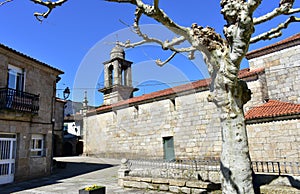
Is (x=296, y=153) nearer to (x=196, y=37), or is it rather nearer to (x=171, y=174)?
(x=171, y=174)

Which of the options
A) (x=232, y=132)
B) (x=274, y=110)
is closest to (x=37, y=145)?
(x=232, y=132)

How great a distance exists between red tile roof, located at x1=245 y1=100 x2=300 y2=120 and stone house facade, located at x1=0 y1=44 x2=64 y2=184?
990cm

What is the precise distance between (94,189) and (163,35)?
4.78 metres

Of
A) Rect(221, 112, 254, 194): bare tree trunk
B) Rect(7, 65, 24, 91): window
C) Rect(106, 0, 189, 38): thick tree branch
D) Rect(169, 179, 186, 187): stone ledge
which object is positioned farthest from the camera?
Rect(7, 65, 24, 91): window

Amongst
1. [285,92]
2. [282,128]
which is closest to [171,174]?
[282,128]

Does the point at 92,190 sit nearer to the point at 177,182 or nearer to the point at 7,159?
the point at 177,182

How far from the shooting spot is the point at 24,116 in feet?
32.3

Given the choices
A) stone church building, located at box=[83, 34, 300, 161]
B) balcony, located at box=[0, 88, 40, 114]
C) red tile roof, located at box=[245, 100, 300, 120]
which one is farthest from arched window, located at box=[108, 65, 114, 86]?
red tile roof, located at box=[245, 100, 300, 120]

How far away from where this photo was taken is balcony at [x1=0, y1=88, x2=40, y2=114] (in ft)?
29.5

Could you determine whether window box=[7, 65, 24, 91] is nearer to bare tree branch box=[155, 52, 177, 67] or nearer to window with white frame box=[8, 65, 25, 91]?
window with white frame box=[8, 65, 25, 91]

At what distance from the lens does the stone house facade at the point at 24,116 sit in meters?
9.18

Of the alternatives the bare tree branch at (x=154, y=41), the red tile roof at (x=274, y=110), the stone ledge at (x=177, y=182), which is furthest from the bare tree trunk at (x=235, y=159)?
the red tile roof at (x=274, y=110)

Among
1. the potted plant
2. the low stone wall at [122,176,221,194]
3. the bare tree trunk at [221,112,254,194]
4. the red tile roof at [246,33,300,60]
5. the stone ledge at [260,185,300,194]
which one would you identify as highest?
the red tile roof at [246,33,300,60]

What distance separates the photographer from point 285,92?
1061 cm
